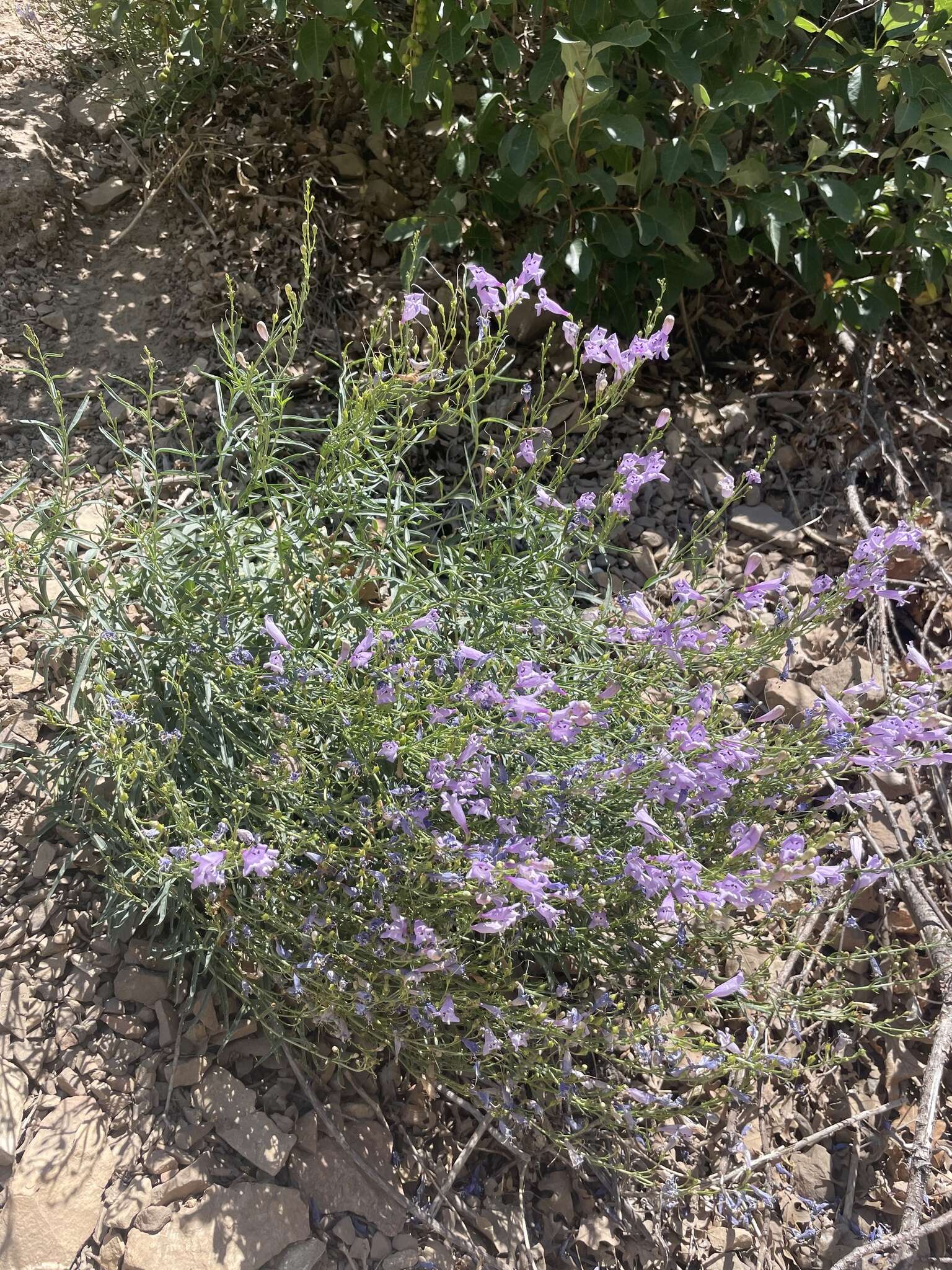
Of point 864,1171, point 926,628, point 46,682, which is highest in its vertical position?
point 46,682

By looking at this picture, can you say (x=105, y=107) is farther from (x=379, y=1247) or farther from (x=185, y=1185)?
(x=379, y=1247)

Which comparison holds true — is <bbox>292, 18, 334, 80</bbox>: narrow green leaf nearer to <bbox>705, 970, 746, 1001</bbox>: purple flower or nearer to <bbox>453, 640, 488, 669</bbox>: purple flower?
<bbox>453, 640, 488, 669</bbox>: purple flower

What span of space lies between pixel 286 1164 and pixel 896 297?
3.47m

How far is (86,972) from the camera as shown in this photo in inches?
95.4

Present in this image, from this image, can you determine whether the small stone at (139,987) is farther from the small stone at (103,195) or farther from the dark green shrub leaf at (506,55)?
the small stone at (103,195)

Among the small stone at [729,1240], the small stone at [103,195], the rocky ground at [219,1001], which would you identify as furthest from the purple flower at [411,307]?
the small stone at [103,195]

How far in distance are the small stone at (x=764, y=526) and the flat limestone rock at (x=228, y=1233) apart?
264 centimetres

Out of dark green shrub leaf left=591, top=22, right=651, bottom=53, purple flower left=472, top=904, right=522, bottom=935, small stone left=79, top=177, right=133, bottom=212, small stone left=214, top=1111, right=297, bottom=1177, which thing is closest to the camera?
purple flower left=472, top=904, right=522, bottom=935

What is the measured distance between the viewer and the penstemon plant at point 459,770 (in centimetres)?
208

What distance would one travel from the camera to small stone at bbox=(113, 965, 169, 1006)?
7.90 feet

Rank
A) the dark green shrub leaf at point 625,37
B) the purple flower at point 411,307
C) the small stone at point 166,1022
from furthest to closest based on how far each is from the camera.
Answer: the dark green shrub leaf at point 625,37
the small stone at point 166,1022
the purple flower at point 411,307

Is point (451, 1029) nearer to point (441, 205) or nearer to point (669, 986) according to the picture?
point (669, 986)

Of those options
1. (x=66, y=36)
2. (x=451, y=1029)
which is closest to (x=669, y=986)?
(x=451, y=1029)

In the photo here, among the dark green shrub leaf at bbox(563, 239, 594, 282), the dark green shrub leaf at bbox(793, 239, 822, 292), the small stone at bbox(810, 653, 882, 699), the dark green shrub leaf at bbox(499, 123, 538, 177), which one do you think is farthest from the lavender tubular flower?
the dark green shrub leaf at bbox(793, 239, 822, 292)
